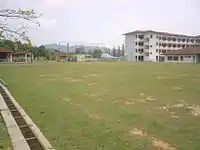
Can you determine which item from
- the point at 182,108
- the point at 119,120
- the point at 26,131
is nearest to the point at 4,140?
the point at 26,131

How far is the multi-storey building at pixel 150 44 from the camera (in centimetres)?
8062

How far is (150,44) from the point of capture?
263ft

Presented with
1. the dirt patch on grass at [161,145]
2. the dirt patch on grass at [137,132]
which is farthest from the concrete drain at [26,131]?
the dirt patch on grass at [161,145]

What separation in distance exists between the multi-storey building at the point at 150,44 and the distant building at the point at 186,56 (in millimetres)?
12667

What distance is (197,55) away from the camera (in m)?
59.5

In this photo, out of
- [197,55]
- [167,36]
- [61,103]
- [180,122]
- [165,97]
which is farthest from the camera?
[167,36]

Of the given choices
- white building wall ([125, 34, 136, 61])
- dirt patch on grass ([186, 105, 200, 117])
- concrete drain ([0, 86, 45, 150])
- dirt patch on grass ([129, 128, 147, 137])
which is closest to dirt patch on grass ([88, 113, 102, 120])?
dirt patch on grass ([129, 128, 147, 137])

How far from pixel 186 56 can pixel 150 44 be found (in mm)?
19385

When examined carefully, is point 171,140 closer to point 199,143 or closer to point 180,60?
point 199,143

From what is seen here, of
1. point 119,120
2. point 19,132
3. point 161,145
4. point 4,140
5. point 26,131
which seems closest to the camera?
point 161,145

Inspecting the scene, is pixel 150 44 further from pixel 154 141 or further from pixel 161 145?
pixel 161 145

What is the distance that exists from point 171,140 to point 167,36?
80347 mm

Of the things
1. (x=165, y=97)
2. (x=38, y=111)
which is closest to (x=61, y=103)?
(x=38, y=111)

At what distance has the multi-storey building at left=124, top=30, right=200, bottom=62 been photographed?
8062 cm
